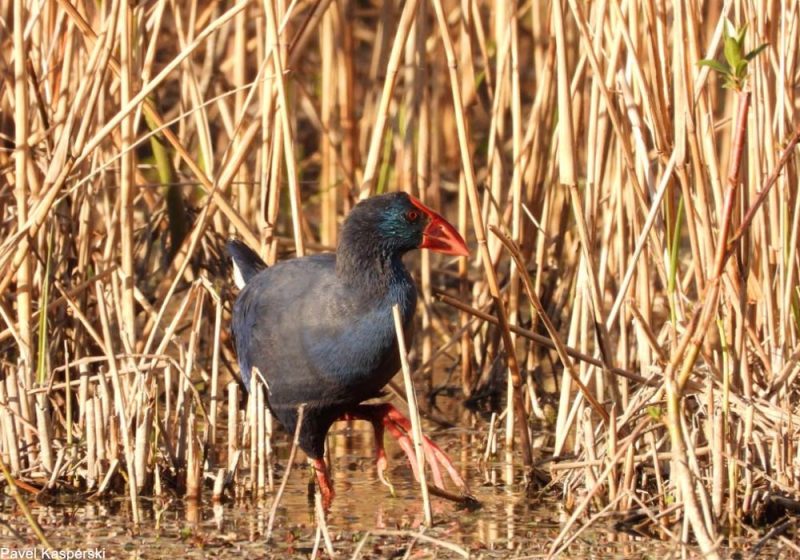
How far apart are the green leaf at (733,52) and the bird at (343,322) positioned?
3.41ft

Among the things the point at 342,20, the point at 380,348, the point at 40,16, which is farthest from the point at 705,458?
the point at 342,20

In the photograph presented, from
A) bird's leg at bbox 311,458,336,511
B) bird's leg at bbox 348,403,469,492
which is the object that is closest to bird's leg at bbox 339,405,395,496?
bird's leg at bbox 348,403,469,492

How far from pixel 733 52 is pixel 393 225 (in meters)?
1.08

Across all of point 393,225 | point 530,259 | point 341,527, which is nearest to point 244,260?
point 393,225

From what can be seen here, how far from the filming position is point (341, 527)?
2.93 m

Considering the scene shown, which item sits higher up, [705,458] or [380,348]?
[380,348]

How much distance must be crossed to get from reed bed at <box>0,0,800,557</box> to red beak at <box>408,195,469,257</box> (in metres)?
0.08

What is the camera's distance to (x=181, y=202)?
149 inches

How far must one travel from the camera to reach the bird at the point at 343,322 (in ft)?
9.74

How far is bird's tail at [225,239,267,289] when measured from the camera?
346cm

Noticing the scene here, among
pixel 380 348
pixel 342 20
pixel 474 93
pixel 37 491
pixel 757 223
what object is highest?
pixel 342 20

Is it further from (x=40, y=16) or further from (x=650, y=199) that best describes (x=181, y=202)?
(x=650, y=199)

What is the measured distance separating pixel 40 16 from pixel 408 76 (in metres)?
1.30

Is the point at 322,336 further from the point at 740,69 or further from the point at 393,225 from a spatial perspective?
the point at 740,69
